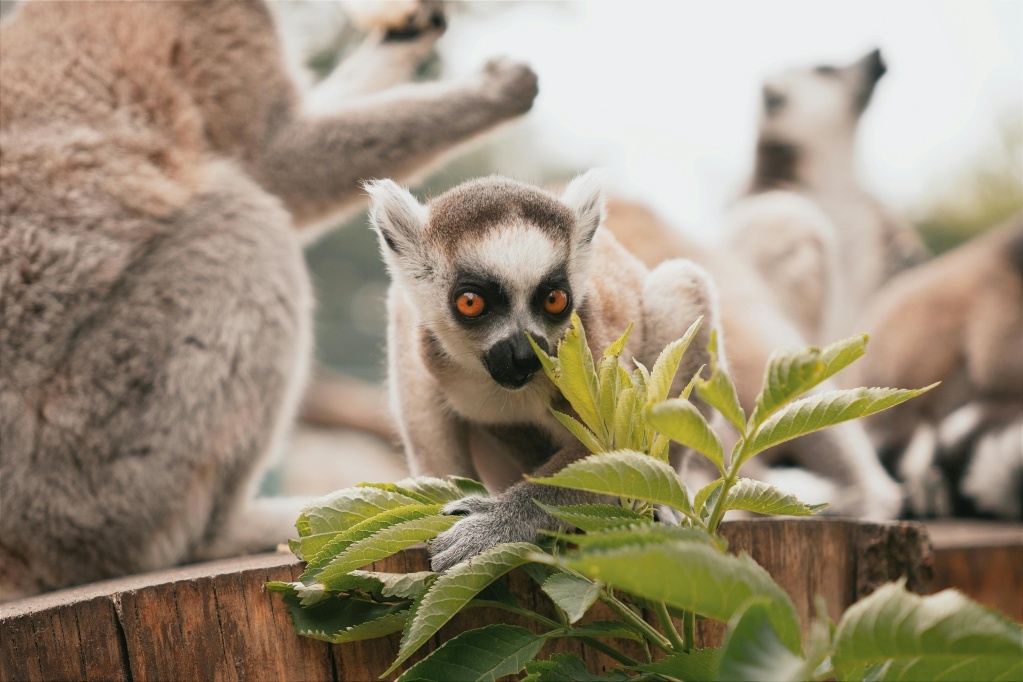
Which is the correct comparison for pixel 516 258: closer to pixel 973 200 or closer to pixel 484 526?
pixel 484 526

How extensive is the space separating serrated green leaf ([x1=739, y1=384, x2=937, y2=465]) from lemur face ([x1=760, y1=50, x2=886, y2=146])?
8.23m

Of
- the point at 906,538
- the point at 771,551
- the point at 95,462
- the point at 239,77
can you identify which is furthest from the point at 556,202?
the point at 239,77

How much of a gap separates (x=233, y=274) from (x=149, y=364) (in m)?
0.48

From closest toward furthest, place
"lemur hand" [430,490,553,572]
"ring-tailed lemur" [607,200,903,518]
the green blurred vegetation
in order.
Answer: "lemur hand" [430,490,553,572] < "ring-tailed lemur" [607,200,903,518] < the green blurred vegetation

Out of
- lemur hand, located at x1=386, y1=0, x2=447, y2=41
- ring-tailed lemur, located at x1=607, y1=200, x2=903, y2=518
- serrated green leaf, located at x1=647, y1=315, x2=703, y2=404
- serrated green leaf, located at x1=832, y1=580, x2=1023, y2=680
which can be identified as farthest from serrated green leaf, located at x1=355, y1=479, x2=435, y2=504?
lemur hand, located at x1=386, y1=0, x2=447, y2=41

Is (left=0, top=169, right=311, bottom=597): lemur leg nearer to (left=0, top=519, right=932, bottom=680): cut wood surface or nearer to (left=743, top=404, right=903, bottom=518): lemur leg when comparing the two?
(left=0, top=519, right=932, bottom=680): cut wood surface

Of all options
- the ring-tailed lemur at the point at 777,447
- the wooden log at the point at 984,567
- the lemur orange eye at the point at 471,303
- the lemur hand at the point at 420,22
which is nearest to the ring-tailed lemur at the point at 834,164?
the ring-tailed lemur at the point at 777,447

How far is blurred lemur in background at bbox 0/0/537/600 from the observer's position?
3381mm

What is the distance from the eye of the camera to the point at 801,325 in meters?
7.01

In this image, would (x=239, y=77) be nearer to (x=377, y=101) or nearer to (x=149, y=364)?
(x=377, y=101)

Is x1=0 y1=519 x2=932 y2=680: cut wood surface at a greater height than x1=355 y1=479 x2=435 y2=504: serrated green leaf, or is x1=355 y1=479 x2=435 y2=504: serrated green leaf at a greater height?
x1=355 y1=479 x2=435 y2=504: serrated green leaf

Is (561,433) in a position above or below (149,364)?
below

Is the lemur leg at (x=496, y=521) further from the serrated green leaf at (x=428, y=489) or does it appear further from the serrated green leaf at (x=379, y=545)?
the serrated green leaf at (x=379, y=545)

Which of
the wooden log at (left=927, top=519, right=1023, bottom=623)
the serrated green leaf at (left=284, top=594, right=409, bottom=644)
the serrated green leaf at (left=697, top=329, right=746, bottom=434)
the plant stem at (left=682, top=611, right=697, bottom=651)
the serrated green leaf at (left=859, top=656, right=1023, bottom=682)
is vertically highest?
the serrated green leaf at (left=697, top=329, right=746, bottom=434)
